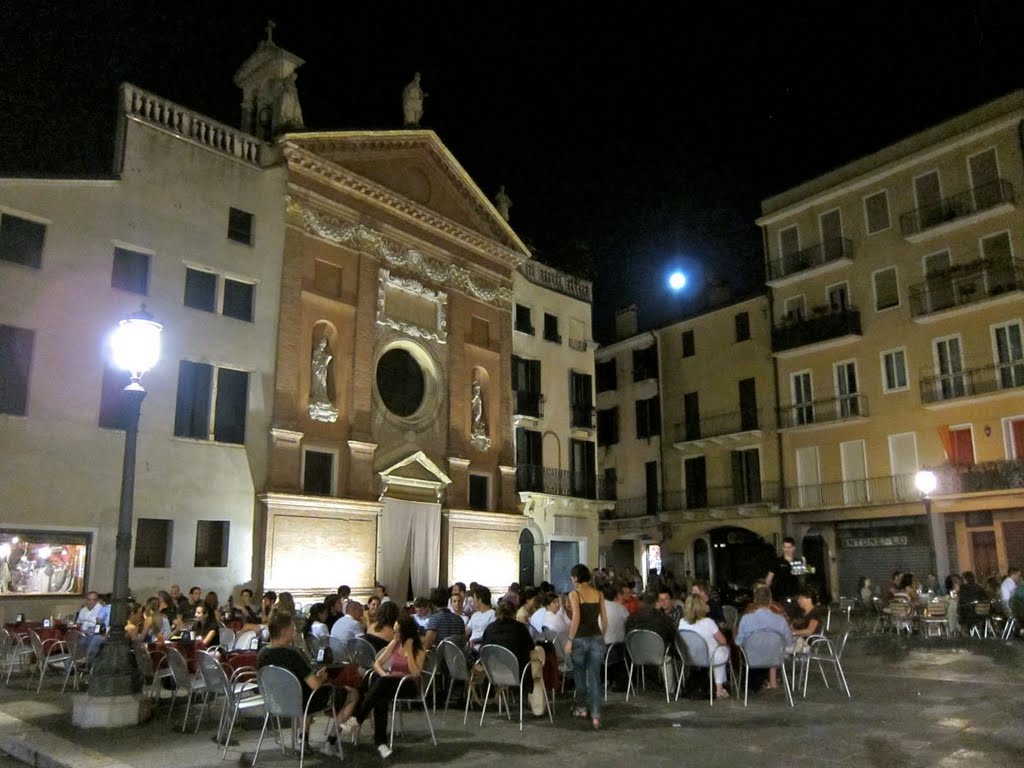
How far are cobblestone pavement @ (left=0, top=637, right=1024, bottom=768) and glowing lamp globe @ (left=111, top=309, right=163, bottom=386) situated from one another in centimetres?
423

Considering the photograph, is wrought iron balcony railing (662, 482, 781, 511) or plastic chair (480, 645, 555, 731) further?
wrought iron balcony railing (662, 482, 781, 511)

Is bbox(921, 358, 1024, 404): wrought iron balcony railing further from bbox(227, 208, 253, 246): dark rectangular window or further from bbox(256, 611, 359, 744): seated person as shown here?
bbox(256, 611, 359, 744): seated person

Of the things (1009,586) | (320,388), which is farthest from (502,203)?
(1009,586)

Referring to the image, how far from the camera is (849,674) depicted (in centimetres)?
1246

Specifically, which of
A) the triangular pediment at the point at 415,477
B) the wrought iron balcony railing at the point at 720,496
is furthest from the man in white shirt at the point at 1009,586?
the triangular pediment at the point at 415,477

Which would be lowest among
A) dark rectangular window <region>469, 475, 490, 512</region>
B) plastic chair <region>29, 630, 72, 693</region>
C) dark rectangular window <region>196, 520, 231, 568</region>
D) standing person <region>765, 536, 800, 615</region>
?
plastic chair <region>29, 630, 72, 693</region>

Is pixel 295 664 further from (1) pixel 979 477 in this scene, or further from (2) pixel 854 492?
(2) pixel 854 492

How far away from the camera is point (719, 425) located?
3450 centimetres

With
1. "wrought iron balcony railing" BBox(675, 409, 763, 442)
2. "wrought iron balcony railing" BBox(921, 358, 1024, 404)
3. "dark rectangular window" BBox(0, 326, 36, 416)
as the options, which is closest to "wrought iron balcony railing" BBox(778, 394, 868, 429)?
"wrought iron balcony railing" BBox(675, 409, 763, 442)

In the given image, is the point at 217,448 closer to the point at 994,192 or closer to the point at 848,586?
the point at 848,586

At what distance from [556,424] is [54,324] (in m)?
17.8

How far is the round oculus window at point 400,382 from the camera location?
24891 millimetres

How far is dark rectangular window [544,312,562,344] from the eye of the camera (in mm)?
31484

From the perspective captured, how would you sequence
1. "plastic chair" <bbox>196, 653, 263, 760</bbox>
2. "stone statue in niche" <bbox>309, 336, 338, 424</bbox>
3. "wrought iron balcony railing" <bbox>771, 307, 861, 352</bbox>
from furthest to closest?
"wrought iron balcony railing" <bbox>771, 307, 861, 352</bbox>, "stone statue in niche" <bbox>309, 336, 338, 424</bbox>, "plastic chair" <bbox>196, 653, 263, 760</bbox>
